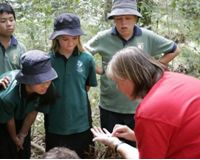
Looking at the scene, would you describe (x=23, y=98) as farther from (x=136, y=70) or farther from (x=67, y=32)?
(x=136, y=70)

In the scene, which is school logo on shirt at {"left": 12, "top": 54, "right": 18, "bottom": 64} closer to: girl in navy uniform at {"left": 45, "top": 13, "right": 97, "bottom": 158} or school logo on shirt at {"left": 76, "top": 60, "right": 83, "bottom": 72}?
girl in navy uniform at {"left": 45, "top": 13, "right": 97, "bottom": 158}

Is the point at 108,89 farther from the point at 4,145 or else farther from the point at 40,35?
the point at 40,35

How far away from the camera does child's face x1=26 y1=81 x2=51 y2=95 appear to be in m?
2.58

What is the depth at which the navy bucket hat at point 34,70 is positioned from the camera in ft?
8.29

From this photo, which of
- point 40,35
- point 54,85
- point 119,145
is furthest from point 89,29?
point 119,145

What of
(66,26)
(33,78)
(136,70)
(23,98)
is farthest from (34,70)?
(136,70)

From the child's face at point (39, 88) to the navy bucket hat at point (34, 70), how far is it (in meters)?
0.05

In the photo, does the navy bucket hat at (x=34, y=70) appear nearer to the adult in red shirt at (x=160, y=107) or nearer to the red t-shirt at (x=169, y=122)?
the adult in red shirt at (x=160, y=107)

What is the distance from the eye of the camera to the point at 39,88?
2.59 m

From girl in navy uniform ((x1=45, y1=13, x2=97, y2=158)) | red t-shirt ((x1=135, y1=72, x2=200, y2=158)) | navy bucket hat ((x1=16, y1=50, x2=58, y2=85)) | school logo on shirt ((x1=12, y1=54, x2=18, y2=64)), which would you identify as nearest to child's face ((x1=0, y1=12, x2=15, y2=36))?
school logo on shirt ((x1=12, y1=54, x2=18, y2=64))

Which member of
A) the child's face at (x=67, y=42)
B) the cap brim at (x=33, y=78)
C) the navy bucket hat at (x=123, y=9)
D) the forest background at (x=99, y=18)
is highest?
the navy bucket hat at (x=123, y=9)

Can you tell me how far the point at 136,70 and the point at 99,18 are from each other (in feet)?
13.2

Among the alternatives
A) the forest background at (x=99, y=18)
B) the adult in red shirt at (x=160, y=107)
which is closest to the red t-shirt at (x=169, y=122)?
the adult in red shirt at (x=160, y=107)

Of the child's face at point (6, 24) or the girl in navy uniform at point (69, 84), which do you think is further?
the child's face at point (6, 24)
